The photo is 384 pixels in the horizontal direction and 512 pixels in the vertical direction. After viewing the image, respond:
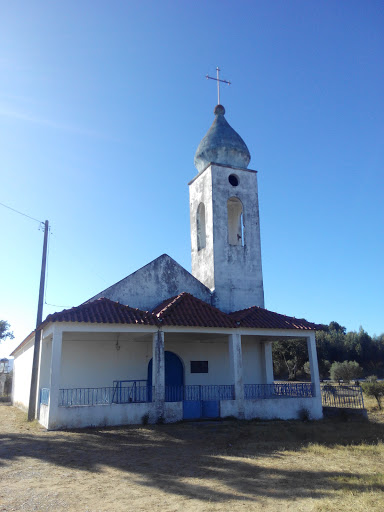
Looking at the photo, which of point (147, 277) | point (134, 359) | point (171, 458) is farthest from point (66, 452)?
point (147, 277)

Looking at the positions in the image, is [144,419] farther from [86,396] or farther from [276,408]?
[276,408]

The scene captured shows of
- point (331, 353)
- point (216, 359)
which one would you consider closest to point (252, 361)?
point (216, 359)

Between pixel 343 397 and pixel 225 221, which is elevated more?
pixel 225 221

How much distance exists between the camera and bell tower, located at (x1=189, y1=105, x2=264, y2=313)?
1808 cm

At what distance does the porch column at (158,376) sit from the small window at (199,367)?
3.54 meters

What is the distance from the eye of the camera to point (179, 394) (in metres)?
14.9

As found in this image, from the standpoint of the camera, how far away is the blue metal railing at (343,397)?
16892 mm

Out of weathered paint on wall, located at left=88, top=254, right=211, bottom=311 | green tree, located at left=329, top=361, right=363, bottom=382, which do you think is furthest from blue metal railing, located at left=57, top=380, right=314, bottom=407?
green tree, located at left=329, top=361, right=363, bottom=382

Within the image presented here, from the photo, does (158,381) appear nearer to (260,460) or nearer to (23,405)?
(260,460)

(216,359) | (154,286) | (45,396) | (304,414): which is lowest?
(304,414)

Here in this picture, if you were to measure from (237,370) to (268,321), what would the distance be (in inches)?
88.8

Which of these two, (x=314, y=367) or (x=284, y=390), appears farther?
(x=284, y=390)

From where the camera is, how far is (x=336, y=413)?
51.9 ft

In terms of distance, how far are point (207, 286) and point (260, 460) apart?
10.5 metres
